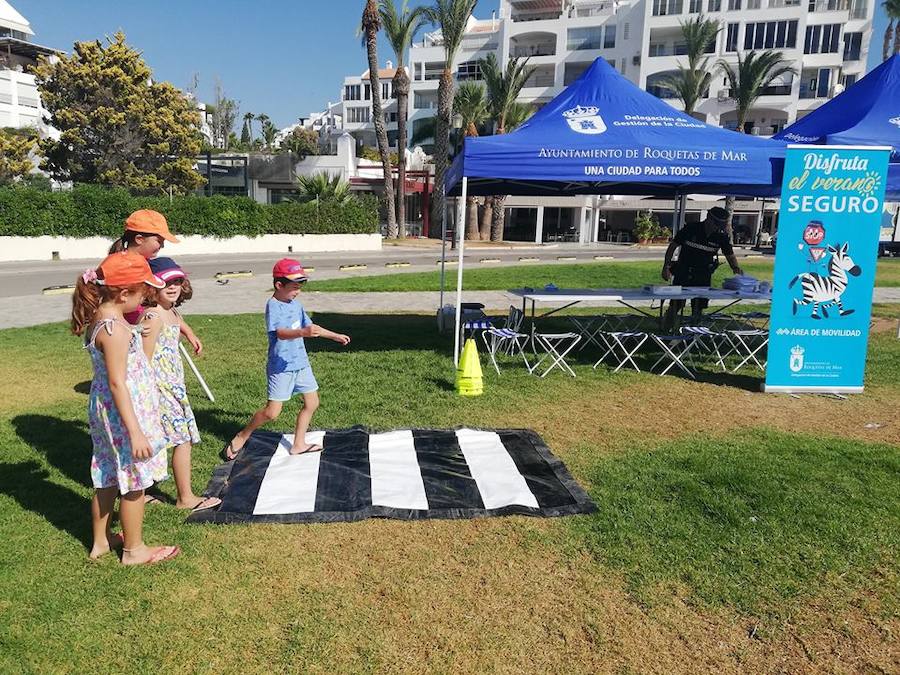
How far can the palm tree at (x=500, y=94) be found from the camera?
41.0m

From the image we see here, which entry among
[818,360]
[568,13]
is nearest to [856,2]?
[568,13]

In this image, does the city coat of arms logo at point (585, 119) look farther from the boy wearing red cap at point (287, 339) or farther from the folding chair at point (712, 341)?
the boy wearing red cap at point (287, 339)

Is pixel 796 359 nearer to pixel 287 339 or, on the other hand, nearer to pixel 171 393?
pixel 287 339

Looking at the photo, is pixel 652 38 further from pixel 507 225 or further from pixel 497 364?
pixel 497 364

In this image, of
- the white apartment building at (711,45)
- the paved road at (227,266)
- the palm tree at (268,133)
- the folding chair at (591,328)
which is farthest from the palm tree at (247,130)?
the folding chair at (591,328)

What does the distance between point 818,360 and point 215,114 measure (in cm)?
8555

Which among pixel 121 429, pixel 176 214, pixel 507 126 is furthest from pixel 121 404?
pixel 507 126

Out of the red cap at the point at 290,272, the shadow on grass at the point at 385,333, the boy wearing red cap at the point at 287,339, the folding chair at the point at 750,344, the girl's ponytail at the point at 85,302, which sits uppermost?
the red cap at the point at 290,272

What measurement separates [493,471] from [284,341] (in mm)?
1846

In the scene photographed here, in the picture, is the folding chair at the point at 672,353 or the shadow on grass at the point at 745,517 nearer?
the shadow on grass at the point at 745,517

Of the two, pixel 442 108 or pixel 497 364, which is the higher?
pixel 442 108

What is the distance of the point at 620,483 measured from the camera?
4.80m

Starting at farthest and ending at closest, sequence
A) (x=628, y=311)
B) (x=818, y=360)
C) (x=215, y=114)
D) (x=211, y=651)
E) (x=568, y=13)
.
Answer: (x=215, y=114) < (x=568, y=13) < (x=628, y=311) < (x=818, y=360) < (x=211, y=651)

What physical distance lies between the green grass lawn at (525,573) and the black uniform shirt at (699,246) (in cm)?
350
